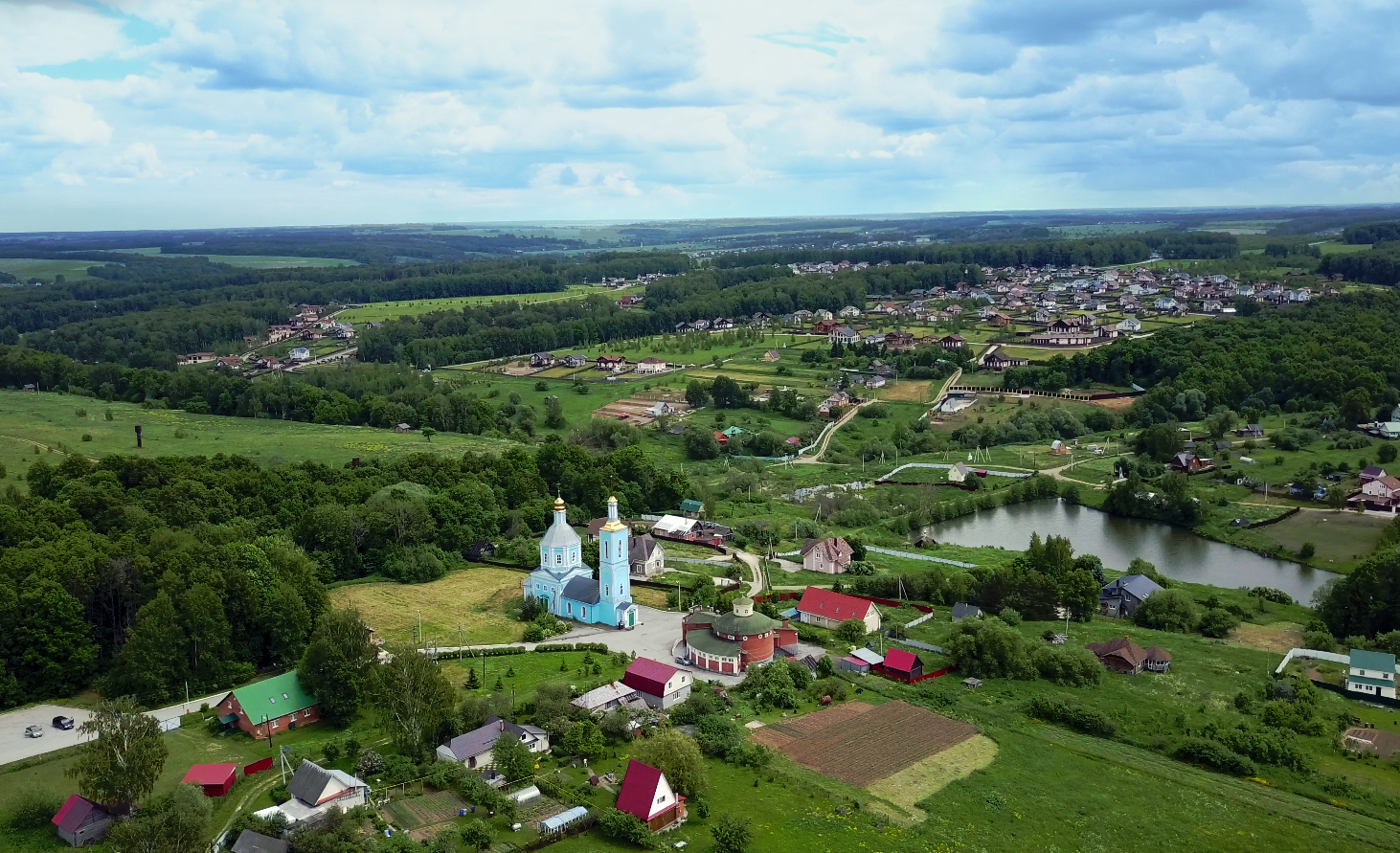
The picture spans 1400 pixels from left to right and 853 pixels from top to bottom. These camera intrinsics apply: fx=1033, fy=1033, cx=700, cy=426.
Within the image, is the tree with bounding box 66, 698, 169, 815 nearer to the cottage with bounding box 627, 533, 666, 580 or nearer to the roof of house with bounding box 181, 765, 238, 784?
the roof of house with bounding box 181, 765, 238, 784

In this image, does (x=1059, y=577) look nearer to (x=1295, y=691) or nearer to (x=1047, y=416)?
(x=1295, y=691)

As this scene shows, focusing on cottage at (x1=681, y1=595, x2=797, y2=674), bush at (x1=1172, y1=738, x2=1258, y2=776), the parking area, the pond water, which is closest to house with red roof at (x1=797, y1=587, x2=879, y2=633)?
cottage at (x1=681, y1=595, x2=797, y2=674)

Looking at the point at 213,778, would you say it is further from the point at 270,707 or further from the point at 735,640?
the point at 735,640

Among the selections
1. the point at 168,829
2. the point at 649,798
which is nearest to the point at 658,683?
the point at 649,798

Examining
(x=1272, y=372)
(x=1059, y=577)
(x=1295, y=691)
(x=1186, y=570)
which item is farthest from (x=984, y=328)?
(x=1295, y=691)

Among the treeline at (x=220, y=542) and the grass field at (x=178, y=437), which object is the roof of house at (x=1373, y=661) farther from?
the grass field at (x=178, y=437)

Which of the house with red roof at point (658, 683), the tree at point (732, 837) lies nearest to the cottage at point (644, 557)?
the house with red roof at point (658, 683)
